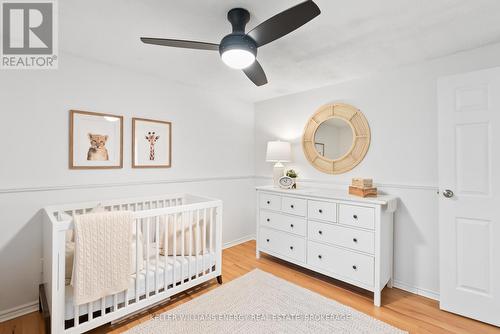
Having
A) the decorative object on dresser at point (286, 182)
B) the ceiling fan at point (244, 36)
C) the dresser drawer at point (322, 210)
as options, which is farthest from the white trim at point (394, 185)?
the ceiling fan at point (244, 36)

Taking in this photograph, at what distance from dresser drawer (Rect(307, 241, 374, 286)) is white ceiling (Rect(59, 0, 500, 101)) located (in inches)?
75.8

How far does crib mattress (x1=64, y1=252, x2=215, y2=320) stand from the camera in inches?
68.8

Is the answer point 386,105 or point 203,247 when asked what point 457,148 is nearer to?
point 386,105

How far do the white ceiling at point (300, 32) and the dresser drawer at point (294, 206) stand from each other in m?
1.47

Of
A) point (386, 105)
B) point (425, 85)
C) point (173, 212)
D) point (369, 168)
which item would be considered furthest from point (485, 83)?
point (173, 212)

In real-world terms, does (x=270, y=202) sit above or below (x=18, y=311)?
above

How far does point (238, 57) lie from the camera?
1597mm

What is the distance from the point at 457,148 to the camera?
2092mm

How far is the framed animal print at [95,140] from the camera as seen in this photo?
7.71 feet

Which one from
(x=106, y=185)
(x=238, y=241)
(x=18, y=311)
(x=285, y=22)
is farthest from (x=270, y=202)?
(x=18, y=311)

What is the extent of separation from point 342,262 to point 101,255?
219 cm

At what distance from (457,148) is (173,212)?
258 centimetres

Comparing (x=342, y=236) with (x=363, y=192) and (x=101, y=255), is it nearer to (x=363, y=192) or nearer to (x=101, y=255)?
(x=363, y=192)

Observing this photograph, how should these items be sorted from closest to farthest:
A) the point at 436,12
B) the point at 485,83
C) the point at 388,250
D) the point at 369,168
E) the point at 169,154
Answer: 1. the point at 436,12
2. the point at 485,83
3. the point at 388,250
4. the point at 369,168
5. the point at 169,154
